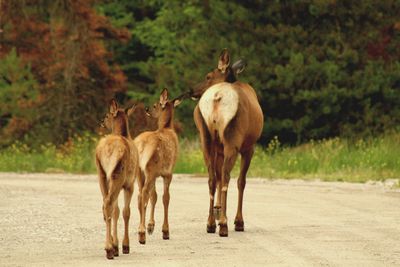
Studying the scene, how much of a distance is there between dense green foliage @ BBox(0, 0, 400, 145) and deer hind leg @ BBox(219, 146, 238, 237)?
1826 cm

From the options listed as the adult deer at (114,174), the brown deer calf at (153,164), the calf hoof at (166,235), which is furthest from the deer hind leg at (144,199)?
the adult deer at (114,174)

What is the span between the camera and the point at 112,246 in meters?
11.3

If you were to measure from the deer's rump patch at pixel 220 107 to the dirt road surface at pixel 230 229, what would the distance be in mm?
1260

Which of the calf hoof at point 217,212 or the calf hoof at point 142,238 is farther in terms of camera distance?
the calf hoof at point 217,212

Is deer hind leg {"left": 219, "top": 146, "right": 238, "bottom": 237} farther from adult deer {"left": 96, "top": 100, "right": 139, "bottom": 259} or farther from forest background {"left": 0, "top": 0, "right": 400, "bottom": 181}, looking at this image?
forest background {"left": 0, "top": 0, "right": 400, "bottom": 181}

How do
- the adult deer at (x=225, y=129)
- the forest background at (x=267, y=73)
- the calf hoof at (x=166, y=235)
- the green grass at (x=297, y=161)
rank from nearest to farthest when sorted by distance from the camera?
the calf hoof at (x=166, y=235)
the adult deer at (x=225, y=129)
the green grass at (x=297, y=161)
the forest background at (x=267, y=73)

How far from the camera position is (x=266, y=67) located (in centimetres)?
3303

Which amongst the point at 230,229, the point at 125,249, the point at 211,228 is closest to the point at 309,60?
the point at 230,229

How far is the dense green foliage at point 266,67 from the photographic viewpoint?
3294 centimetres

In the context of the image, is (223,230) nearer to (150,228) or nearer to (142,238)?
(150,228)

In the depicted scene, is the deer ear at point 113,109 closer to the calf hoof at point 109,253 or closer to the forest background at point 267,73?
the calf hoof at point 109,253

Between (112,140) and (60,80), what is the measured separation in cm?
2634

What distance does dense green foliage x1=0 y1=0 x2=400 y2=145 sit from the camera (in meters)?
32.9

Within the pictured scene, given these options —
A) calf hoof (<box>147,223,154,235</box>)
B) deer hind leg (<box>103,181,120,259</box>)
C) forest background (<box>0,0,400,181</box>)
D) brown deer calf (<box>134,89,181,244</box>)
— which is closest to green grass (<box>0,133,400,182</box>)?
forest background (<box>0,0,400,181</box>)
